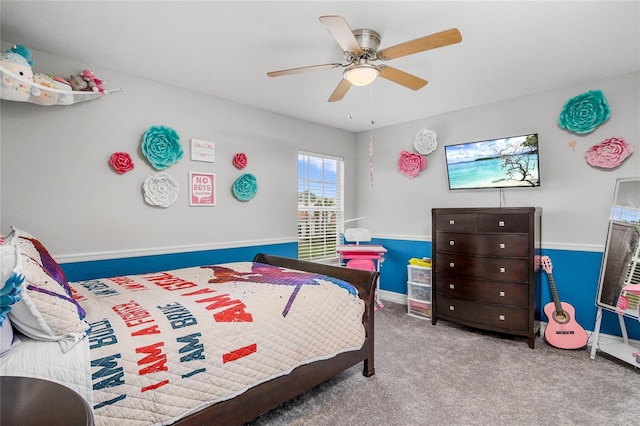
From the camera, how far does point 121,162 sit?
8.82 ft

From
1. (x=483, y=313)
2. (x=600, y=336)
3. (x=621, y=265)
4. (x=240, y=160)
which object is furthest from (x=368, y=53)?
(x=600, y=336)

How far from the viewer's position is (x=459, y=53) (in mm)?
2412

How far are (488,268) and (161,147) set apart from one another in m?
3.29

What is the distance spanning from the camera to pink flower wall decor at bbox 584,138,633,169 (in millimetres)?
2795

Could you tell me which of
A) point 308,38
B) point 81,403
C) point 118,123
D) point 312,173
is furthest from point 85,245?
point 312,173

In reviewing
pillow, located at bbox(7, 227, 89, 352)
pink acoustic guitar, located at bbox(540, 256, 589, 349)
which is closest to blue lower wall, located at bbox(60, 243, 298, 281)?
pillow, located at bbox(7, 227, 89, 352)

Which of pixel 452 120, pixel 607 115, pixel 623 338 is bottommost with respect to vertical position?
pixel 623 338

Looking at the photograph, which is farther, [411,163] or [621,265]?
[411,163]

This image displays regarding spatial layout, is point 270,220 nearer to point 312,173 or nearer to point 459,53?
point 312,173

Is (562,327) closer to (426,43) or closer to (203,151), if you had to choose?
(426,43)

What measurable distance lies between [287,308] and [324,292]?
332 mm

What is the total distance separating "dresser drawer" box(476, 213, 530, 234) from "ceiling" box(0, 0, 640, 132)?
126cm

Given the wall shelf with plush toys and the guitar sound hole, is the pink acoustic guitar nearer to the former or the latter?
the guitar sound hole

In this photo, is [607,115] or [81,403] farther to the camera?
[607,115]
